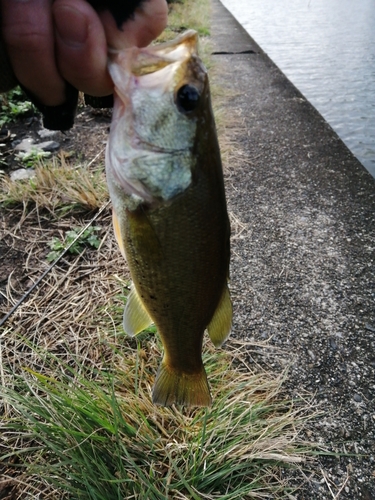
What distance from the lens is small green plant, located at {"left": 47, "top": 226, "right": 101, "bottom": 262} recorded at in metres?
3.11

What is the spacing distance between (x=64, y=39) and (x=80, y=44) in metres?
0.04

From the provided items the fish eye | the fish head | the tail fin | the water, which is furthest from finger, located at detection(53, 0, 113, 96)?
the water

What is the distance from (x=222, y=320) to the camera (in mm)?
1588

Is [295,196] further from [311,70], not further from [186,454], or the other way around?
[311,70]

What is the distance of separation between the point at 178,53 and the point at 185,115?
0.58 feet

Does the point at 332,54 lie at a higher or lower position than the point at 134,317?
lower

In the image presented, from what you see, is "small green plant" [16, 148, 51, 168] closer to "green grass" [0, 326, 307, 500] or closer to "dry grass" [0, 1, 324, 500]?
"dry grass" [0, 1, 324, 500]

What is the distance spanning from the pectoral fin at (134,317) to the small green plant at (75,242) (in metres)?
1.58

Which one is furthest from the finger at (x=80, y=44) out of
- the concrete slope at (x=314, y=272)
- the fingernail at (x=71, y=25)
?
the concrete slope at (x=314, y=272)

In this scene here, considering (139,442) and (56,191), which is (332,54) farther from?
(139,442)

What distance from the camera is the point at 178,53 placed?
125 centimetres

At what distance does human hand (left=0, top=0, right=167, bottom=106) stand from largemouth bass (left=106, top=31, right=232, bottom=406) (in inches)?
2.3

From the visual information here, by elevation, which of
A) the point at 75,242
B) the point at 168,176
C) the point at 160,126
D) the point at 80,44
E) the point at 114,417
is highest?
the point at 80,44

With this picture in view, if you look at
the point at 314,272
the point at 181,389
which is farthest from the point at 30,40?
the point at 314,272
